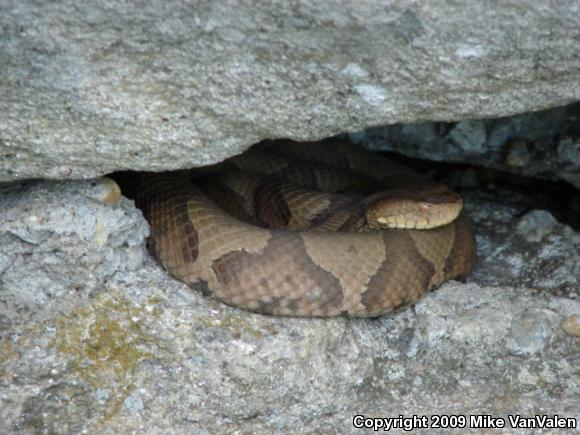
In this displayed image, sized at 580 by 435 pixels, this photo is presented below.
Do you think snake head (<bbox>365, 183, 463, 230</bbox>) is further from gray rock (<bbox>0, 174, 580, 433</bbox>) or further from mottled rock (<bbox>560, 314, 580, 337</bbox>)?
mottled rock (<bbox>560, 314, 580, 337</bbox>)

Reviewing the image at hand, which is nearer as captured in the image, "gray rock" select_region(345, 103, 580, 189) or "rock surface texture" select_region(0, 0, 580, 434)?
"rock surface texture" select_region(0, 0, 580, 434)

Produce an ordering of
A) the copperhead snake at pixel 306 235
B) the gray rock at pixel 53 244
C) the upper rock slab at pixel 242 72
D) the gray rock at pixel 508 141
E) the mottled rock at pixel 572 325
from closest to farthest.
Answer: the upper rock slab at pixel 242 72, the gray rock at pixel 53 244, the copperhead snake at pixel 306 235, the mottled rock at pixel 572 325, the gray rock at pixel 508 141

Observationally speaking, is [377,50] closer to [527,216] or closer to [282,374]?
[282,374]

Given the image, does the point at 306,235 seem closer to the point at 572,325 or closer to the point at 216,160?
the point at 216,160

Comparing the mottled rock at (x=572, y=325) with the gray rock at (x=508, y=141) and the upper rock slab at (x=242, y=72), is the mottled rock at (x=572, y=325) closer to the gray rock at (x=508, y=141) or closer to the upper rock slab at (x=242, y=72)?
the gray rock at (x=508, y=141)

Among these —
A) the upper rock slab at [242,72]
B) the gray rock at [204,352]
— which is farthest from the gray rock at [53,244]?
the upper rock slab at [242,72]

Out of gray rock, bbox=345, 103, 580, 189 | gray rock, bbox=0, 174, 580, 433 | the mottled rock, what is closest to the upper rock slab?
gray rock, bbox=0, 174, 580, 433
